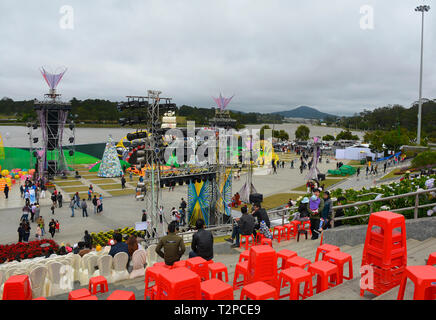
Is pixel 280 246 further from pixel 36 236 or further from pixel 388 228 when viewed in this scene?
pixel 36 236

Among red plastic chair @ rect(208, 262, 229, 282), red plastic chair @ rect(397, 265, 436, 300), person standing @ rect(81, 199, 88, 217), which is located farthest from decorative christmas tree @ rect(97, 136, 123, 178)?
red plastic chair @ rect(397, 265, 436, 300)

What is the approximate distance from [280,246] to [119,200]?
59.0 feet

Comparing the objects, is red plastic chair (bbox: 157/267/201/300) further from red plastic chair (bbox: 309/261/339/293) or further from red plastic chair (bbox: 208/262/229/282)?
red plastic chair (bbox: 309/261/339/293)

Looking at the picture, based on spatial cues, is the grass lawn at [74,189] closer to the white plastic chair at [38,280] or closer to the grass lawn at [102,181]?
the grass lawn at [102,181]

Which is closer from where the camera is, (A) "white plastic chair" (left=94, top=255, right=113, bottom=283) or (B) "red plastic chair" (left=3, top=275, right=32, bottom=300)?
(B) "red plastic chair" (left=3, top=275, right=32, bottom=300)

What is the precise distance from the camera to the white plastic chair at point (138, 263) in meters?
6.66

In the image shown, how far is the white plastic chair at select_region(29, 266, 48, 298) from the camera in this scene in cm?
558

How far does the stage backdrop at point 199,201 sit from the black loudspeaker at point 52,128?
69.5 ft

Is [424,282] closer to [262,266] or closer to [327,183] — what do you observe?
[262,266]

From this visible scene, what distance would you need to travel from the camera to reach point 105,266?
6391 mm

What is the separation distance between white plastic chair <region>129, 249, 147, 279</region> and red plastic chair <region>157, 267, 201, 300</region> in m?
2.95

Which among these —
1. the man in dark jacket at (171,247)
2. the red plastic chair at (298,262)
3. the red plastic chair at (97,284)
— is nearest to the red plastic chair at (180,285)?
the man in dark jacket at (171,247)
